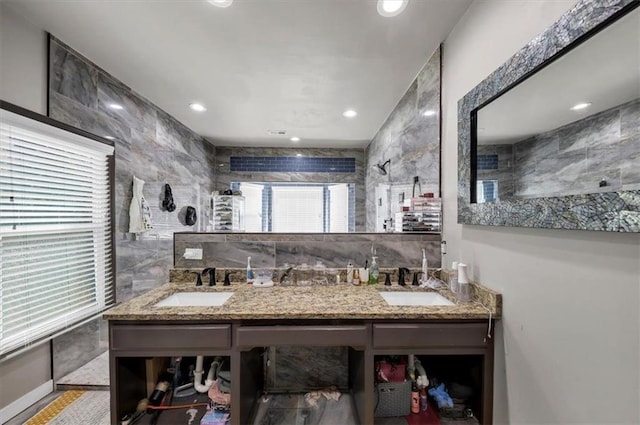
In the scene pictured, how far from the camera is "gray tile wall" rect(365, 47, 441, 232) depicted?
74.6 inches

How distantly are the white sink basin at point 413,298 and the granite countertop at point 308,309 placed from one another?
10 cm

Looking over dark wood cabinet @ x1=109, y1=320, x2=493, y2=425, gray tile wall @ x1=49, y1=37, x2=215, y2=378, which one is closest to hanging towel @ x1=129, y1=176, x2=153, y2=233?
gray tile wall @ x1=49, y1=37, x2=215, y2=378

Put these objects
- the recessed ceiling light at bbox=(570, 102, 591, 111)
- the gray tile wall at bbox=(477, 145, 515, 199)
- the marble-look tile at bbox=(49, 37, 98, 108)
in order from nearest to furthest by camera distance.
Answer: the recessed ceiling light at bbox=(570, 102, 591, 111), the gray tile wall at bbox=(477, 145, 515, 199), the marble-look tile at bbox=(49, 37, 98, 108)

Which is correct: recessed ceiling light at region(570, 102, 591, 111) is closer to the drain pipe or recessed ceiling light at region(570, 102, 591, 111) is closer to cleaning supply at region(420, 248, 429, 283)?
cleaning supply at region(420, 248, 429, 283)

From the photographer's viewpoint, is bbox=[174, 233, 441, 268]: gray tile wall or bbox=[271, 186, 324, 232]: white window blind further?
bbox=[271, 186, 324, 232]: white window blind

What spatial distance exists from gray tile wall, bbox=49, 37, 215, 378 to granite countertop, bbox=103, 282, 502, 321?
41.0 inches

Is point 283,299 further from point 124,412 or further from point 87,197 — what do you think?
point 87,197

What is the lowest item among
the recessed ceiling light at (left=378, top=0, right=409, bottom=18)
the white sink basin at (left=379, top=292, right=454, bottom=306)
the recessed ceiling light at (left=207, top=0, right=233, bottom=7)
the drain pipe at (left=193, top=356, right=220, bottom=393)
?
the drain pipe at (left=193, top=356, right=220, bottom=393)

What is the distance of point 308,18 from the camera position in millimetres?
1551

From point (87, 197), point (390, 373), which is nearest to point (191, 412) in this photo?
point (390, 373)

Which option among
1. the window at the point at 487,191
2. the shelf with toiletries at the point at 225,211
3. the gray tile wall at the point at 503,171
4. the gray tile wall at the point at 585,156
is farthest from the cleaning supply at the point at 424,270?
the shelf with toiletries at the point at 225,211

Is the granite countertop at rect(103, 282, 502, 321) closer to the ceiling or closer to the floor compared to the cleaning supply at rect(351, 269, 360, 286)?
closer to the floor

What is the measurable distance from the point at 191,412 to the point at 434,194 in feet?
7.20

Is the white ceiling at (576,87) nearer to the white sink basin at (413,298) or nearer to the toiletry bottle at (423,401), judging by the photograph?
the white sink basin at (413,298)
